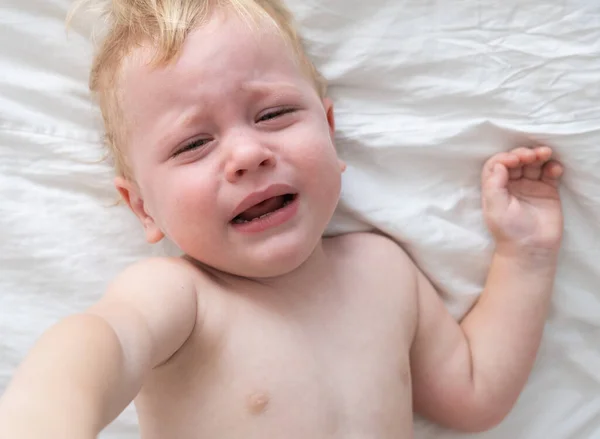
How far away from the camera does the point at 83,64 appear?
867mm

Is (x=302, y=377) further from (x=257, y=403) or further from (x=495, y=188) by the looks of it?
(x=495, y=188)

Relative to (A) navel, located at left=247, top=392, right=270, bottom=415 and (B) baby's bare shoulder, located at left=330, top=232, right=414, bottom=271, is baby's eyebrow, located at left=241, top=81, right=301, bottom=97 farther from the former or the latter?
(A) navel, located at left=247, top=392, right=270, bottom=415

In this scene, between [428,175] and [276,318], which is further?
[428,175]

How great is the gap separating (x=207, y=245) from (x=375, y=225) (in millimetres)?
278

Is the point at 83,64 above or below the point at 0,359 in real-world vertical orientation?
above

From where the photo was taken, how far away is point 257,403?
726 mm

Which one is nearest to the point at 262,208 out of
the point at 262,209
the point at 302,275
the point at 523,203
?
the point at 262,209

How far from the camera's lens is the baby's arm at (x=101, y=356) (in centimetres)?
48

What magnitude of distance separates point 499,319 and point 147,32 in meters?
0.63

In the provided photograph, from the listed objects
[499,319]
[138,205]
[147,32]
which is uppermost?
[147,32]

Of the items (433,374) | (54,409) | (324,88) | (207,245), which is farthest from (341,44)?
(54,409)

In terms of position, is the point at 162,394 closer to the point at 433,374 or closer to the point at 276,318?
the point at 276,318

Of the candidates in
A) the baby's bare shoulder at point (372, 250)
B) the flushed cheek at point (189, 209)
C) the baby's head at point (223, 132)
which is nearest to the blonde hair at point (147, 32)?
the baby's head at point (223, 132)

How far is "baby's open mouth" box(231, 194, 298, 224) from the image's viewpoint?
2.35 ft
